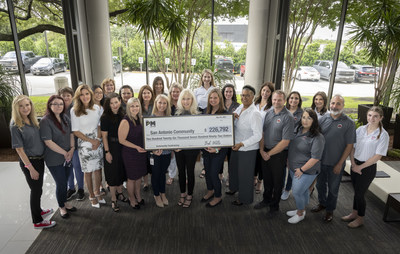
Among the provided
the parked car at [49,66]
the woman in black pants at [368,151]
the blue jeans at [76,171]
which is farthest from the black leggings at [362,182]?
the parked car at [49,66]

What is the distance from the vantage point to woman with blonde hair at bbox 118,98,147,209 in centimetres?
278

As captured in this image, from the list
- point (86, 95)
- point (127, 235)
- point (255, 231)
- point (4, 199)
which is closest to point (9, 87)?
point (4, 199)

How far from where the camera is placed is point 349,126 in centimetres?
271

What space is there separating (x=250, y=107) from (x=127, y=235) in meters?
1.98

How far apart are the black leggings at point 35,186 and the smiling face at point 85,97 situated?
77 centimetres

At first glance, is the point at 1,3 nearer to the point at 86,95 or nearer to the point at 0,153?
the point at 0,153

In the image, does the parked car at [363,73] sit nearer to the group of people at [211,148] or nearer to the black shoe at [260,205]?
the group of people at [211,148]

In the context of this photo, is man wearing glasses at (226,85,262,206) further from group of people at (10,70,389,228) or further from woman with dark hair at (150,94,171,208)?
woman with dark hair at (150,94,171,208)

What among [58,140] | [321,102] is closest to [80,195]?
[58,140]

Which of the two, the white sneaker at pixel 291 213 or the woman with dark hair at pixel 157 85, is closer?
the white sneaker at pixel 291 213

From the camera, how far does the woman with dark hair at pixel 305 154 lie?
260cm

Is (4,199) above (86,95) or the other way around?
the other way around

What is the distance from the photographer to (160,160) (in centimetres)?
304

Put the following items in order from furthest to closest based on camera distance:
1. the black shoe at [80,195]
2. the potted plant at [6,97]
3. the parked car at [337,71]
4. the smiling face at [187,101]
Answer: the parked car at [337,71]
the potted plant at [6,97]
the black shoe at [80,195]
the smiling face at [187,101]
